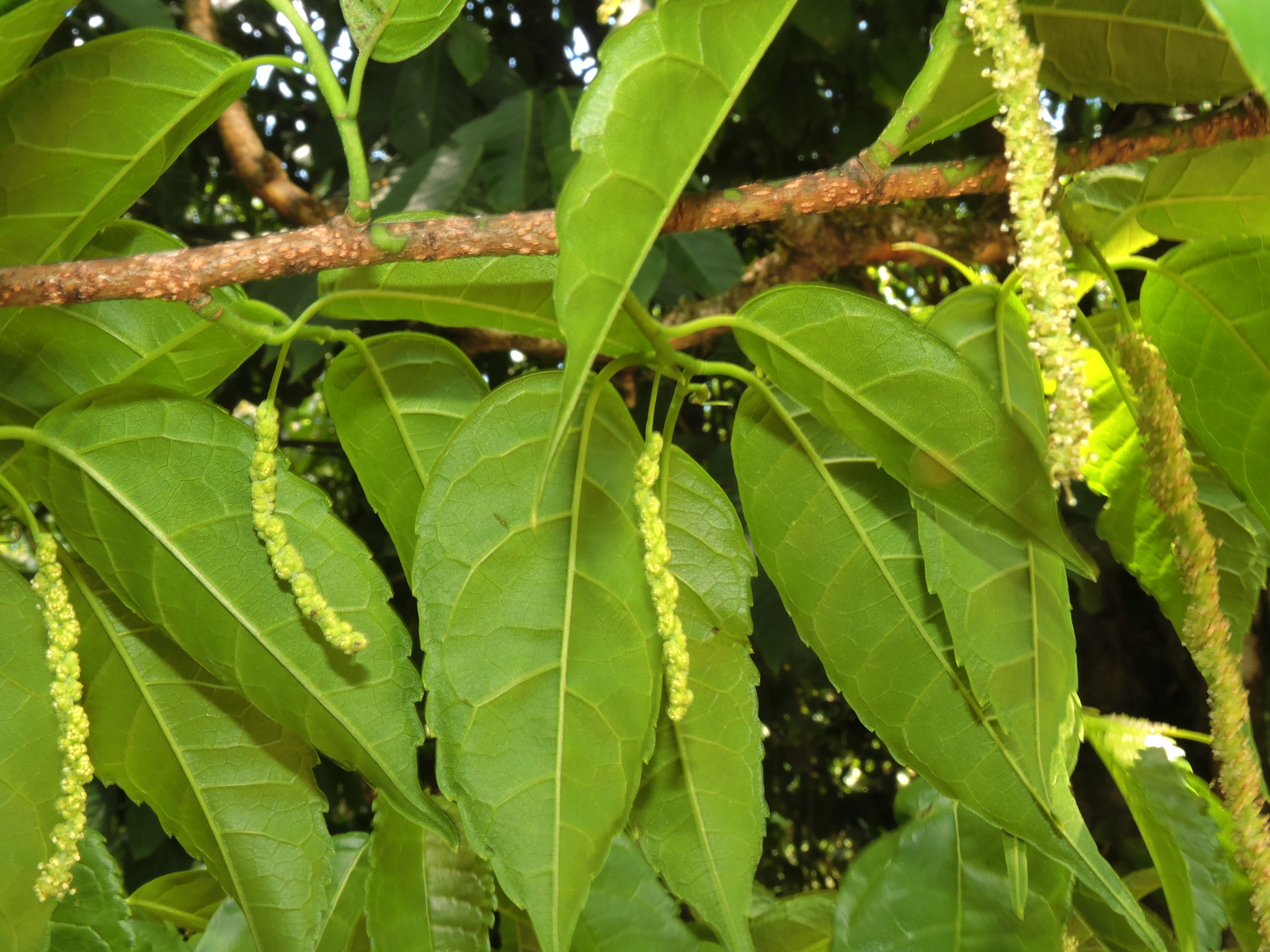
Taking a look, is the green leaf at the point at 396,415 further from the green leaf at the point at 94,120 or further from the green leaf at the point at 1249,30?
the green leaf at the point at 1249,30

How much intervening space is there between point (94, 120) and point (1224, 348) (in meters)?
0.38

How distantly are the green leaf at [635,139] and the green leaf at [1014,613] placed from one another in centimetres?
11

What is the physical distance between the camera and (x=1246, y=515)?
39cm

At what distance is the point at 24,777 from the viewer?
30cm

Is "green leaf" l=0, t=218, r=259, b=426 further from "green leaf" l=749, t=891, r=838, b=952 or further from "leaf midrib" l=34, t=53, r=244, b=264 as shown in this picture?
"green leaf" l=749, t=891, r=838, b=952

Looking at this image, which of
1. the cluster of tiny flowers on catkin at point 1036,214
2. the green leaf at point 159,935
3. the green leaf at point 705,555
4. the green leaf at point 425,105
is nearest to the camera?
the cluster of tiny flowers on catkin at point 1036,214

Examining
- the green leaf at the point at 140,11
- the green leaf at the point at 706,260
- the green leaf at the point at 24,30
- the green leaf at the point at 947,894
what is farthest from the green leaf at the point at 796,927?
the green leaf at the point at 140,11

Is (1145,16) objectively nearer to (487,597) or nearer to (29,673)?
(487,597)

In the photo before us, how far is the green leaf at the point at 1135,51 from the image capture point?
10.3 inches

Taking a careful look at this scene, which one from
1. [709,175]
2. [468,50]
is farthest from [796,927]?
[709,175]

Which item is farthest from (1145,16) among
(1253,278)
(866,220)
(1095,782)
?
(1095,782)

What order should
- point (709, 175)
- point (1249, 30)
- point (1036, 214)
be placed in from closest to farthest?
point (1249, 30), point (1036, 214), point (709, 175)

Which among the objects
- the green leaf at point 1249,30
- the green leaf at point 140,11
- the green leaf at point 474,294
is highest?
the green leaf at point 140,11

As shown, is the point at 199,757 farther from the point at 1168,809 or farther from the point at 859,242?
the point at 859,242
